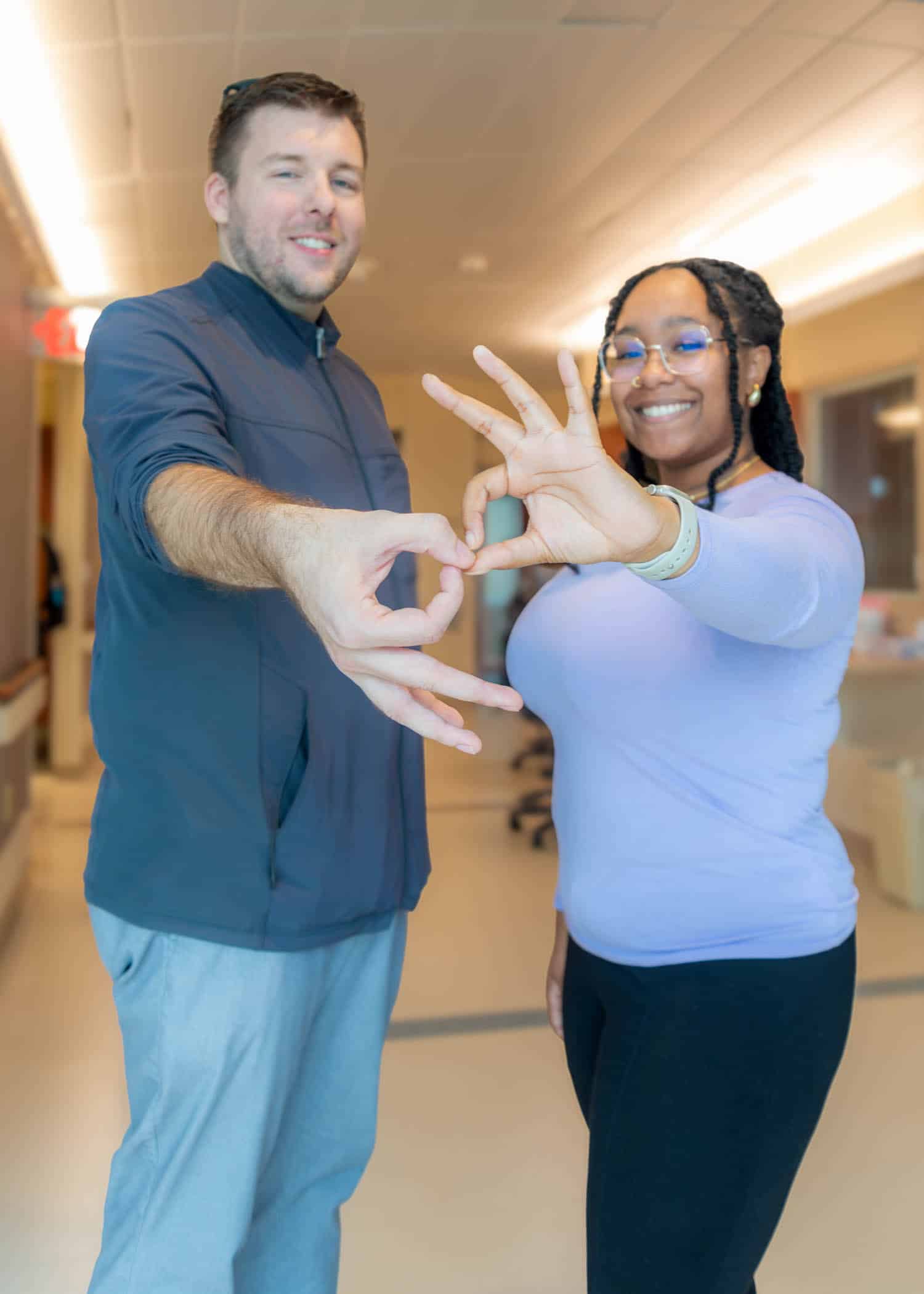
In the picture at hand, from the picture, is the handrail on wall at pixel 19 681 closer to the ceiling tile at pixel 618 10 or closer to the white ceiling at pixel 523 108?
the white ceiling at pixel 523 108

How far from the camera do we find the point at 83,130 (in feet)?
13.8

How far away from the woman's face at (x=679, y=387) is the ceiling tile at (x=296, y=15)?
102 inches

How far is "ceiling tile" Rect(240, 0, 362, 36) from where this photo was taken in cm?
338

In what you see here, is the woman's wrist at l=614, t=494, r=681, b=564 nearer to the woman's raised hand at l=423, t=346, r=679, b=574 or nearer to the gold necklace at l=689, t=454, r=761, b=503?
the woman's raised hand at l=423, t=346, r=679, b=574

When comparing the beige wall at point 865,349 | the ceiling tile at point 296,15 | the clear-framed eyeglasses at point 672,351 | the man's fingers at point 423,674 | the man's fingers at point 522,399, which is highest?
the ceiling tile at point 296,15

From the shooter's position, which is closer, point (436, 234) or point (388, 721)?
point (388, 721)

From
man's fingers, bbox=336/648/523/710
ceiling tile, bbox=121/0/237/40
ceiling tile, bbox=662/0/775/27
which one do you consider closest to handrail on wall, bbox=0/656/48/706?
ceiling tile, bbox=121/0/237/40

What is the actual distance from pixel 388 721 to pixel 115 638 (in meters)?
0.35

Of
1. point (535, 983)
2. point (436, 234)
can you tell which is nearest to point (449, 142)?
point (436, 234)

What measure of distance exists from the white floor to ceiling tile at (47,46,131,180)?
10.2 ft

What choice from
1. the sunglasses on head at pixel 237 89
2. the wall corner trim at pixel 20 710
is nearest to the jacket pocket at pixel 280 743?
the sunglasses on head at pixel 237 89

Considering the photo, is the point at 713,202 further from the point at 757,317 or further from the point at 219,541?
the point at 219,541

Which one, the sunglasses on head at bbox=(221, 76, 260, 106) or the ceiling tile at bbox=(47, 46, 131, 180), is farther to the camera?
the ceiling tile at bbox=(47, 46, 131, 180)

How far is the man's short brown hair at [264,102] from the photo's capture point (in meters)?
1.27
